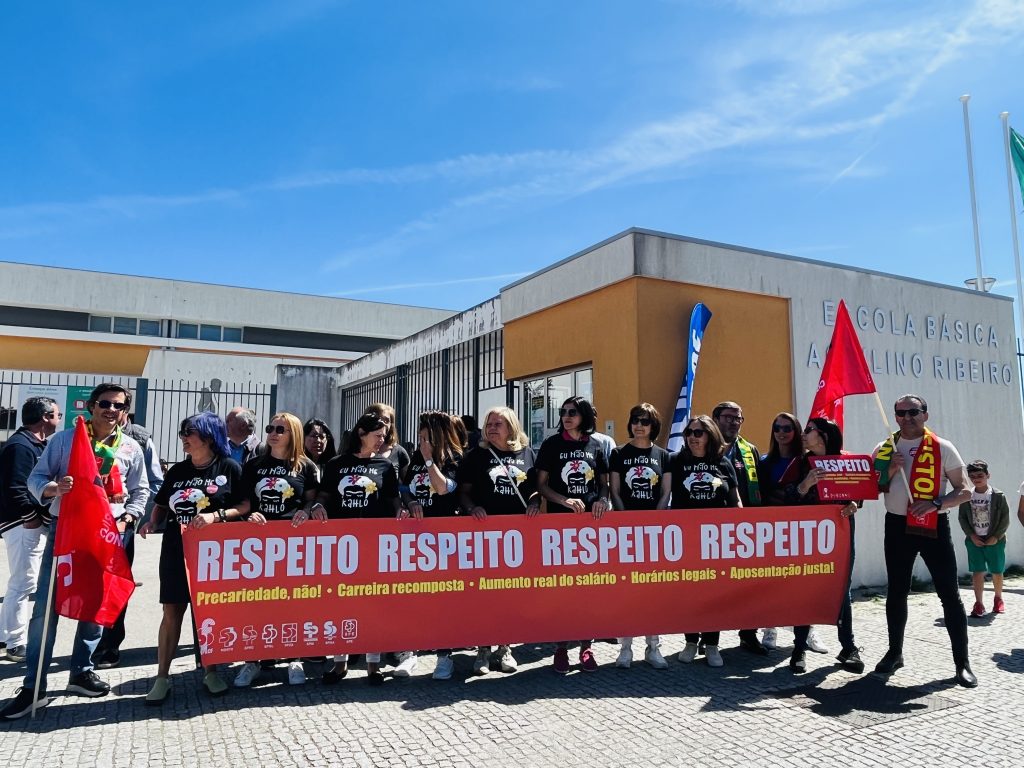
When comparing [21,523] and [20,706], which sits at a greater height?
[21,523]

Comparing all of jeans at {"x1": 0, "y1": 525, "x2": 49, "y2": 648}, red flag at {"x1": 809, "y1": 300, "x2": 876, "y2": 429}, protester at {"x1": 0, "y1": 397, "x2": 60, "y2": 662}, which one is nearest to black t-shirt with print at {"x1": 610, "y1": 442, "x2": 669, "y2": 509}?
red flag at {"x1": 809, "y1": 300, "x2": 876, "y2": 429}

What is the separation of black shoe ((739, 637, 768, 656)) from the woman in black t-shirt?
1.25ft

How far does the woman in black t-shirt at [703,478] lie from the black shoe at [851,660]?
0.83 metres

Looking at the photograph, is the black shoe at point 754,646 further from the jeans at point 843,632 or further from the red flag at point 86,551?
the red flag at point 86,551

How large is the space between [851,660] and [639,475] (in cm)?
194

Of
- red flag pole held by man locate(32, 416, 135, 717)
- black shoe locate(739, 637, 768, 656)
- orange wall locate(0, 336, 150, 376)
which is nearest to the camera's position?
red flag pole held by man locate(32, 416, 135, 717)

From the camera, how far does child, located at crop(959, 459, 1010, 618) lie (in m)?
7.17

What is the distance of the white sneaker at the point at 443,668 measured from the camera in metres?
4.71

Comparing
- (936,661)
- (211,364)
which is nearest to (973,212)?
→ (936,661)

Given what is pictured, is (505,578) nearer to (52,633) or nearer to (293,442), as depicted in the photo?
(293,442)

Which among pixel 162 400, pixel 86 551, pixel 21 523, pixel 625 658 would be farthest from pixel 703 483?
pixel 162 400

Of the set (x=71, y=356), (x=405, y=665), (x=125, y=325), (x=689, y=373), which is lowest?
(x=405, y=665)

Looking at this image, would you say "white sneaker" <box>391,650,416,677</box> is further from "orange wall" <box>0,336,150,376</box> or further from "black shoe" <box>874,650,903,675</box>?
"orange wall" <box>0,336,150,376</box>

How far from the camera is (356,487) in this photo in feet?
15.4
